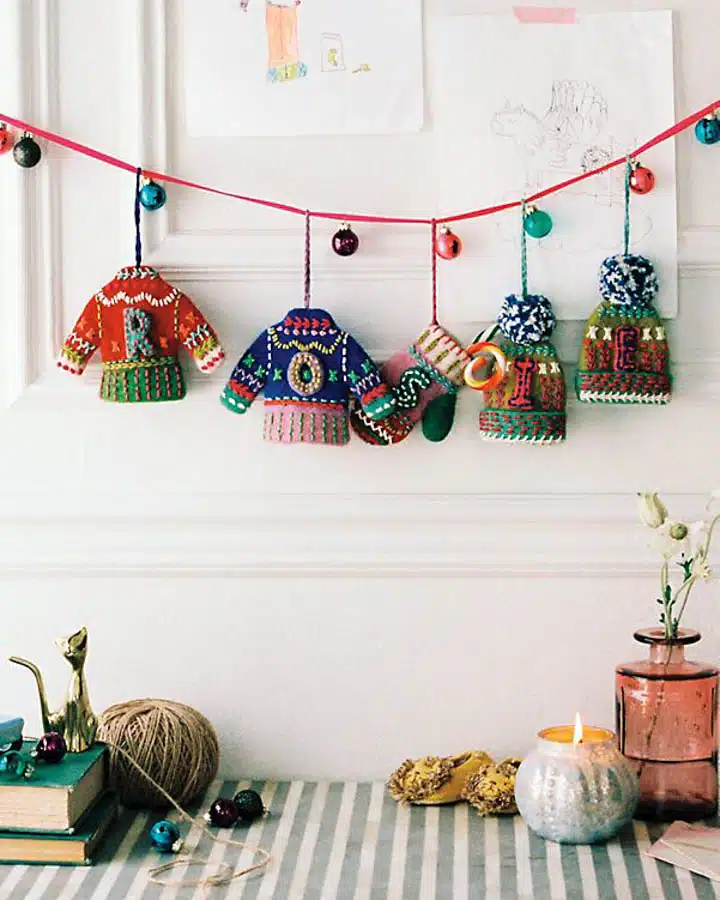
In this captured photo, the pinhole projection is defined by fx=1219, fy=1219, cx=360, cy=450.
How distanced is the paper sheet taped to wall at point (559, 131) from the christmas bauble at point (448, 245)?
0.09 ft

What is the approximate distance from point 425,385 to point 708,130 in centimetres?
46

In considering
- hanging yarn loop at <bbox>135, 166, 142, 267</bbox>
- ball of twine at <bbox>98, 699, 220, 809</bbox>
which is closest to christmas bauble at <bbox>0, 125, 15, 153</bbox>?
hanging yarn loop at <bbox>135, 166, 142, 267</bbox>

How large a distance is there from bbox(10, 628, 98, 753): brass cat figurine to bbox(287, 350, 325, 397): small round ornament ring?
392 millimetres

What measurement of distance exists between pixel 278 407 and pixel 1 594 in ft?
1.45

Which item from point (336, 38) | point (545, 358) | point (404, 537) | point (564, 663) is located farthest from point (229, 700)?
point (336, 38)

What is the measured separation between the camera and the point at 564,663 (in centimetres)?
154

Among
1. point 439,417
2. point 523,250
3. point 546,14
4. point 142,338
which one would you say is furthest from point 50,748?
point 546,14

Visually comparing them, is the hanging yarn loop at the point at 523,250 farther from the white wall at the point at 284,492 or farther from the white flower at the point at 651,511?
the white flower at the point at 651,511

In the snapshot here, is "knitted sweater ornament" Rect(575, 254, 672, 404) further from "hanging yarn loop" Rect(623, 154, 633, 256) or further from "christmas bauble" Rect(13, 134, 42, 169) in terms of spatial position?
"christmas bauble" Rect(13, 134, 42, 169)

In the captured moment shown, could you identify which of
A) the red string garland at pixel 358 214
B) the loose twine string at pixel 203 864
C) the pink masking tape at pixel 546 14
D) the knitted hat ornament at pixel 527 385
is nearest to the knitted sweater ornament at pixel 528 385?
the knitted hat ornament at pixel 527 385

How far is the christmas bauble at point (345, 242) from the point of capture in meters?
1.48

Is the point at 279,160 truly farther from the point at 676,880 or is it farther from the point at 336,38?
the point at 676,880

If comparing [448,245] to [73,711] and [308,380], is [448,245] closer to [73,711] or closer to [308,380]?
[308,380]

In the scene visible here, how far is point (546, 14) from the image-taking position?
1.50m
